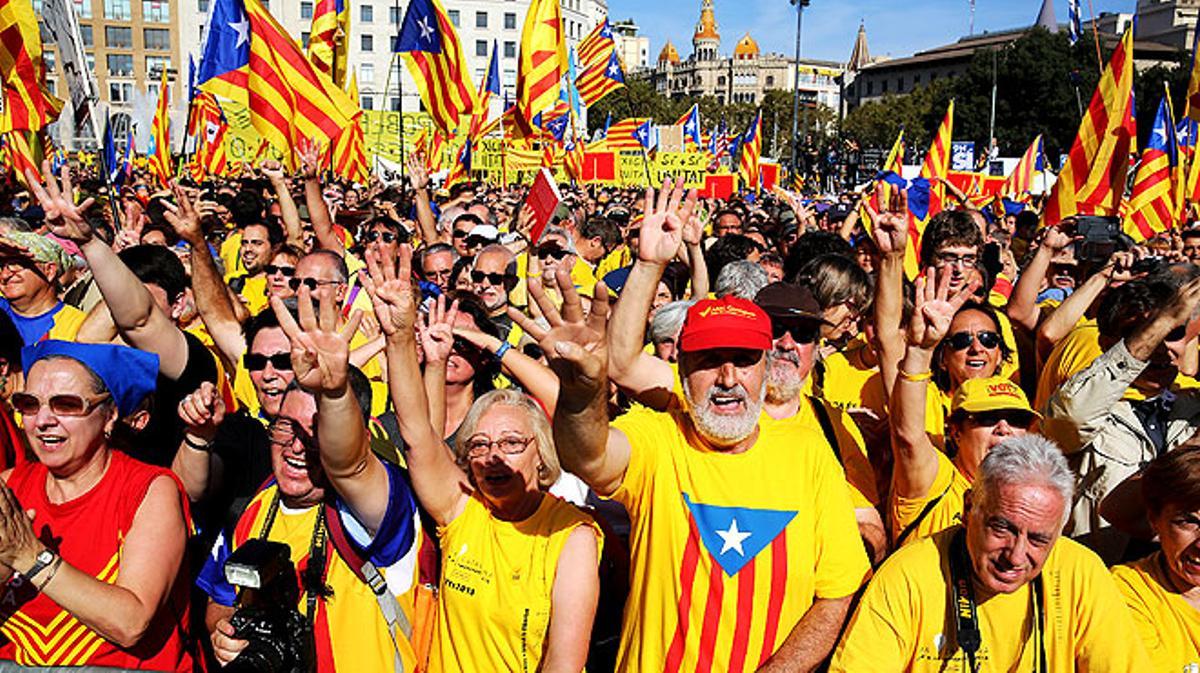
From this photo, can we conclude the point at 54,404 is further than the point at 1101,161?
No

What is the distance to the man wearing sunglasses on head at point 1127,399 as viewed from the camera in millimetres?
3141

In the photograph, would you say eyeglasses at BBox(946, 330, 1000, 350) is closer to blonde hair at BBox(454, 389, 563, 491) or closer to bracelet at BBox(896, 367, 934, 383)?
bracelet at BBox(896, 367, 934, 383)

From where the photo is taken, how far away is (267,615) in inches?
86.2

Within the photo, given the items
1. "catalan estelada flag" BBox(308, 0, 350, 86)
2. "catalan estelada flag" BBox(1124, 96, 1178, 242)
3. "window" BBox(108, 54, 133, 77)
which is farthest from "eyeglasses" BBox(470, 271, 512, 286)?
"window" BBox(108, 54, 133, 77)

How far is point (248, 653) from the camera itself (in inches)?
82.4

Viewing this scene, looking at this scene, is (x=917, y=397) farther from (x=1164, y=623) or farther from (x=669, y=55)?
(x=669, y=55)

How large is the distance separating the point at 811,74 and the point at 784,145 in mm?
83255

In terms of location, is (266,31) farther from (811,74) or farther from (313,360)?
(811,74)

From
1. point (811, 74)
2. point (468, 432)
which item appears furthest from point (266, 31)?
point (811, 74)

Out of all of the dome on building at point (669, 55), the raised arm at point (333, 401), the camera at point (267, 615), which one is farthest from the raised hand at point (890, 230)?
the dome on building at point (669, 55)

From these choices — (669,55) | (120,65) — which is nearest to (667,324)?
(120,65)

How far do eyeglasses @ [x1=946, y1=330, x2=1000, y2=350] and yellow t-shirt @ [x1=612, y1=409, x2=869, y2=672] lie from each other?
1.56m

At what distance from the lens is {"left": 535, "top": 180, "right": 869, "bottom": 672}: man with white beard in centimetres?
256

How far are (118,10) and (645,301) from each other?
77.4 meters
